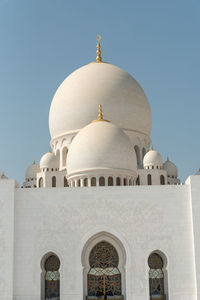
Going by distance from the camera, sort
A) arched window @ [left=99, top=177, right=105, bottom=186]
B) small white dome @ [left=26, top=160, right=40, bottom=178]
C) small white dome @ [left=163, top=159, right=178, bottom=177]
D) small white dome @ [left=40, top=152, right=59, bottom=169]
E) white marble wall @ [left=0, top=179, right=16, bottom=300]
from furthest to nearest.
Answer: small white dome @ [left=163, top=159, right=178, bottom=177], small white dome @ [left=26, top=160, right=40, bottom=178], small white dome @ [left=40, top=152, right=59, bottom=169], arched window @ [left=99, top=177, right=105, bottom=186], white marble wall @ [left=0, top=179, right=16, bottom=300]

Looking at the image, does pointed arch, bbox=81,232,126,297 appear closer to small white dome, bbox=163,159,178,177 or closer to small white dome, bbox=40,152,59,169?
small white dome, bbox=40,152,59,169

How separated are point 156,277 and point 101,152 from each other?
472 centimetres

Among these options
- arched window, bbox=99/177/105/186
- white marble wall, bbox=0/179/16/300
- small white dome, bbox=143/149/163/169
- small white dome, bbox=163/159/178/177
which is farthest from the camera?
small white dome, bbox=163/159/178/177

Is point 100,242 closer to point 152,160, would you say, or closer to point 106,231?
point 106,231

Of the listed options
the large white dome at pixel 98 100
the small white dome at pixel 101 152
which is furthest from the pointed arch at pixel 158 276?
the large white dome at pixel 98 100

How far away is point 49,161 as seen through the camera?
21.8 metres

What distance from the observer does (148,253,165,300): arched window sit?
15.7 m

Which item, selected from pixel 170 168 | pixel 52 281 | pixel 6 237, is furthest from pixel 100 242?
pixel 170 168

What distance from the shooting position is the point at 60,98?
22.6 meters

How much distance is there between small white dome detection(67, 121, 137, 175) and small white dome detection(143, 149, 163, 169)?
9.94ft

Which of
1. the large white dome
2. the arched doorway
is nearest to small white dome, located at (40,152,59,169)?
the large white dome

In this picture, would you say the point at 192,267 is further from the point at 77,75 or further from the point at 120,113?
the point at 77,75

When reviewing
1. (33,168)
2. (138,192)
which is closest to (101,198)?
(138,192)

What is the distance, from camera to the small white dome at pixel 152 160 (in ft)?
70.6
